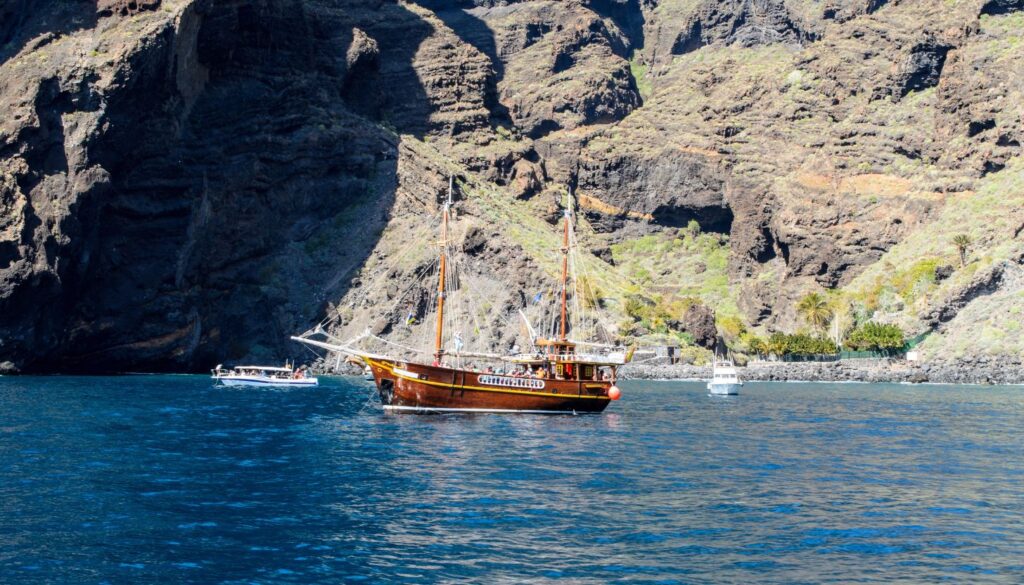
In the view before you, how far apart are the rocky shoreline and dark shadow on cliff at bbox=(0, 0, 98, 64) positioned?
10705 centimetres

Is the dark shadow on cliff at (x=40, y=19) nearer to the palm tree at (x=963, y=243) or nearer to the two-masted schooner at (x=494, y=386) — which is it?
the two-masted schooner at (x=494, y=386)

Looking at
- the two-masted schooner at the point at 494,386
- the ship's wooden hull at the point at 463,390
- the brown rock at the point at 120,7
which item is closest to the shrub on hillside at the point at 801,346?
the two-masted schooner at the point at 494,386

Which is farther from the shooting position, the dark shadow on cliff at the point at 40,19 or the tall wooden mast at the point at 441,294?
the dark shadow on cliff at the point at 40,19

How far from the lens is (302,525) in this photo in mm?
38000

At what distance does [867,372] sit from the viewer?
17125 cm

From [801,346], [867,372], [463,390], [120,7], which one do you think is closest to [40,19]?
[120,7]

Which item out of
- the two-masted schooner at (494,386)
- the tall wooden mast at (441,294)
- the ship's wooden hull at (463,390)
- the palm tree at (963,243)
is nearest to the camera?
the ship's wooden hull at (463,390)

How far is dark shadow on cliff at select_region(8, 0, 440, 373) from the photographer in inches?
6093

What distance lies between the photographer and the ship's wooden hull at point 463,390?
277ft

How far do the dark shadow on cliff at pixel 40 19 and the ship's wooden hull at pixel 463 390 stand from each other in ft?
345

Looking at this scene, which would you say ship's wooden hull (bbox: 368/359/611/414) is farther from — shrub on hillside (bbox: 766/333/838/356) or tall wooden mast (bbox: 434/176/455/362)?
shrub on hillside (bbox: 766/333/838/356)

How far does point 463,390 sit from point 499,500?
41962mm

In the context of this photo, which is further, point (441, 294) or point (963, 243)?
point (963, 243)

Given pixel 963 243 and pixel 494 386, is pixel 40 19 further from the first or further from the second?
pixel 963 243
